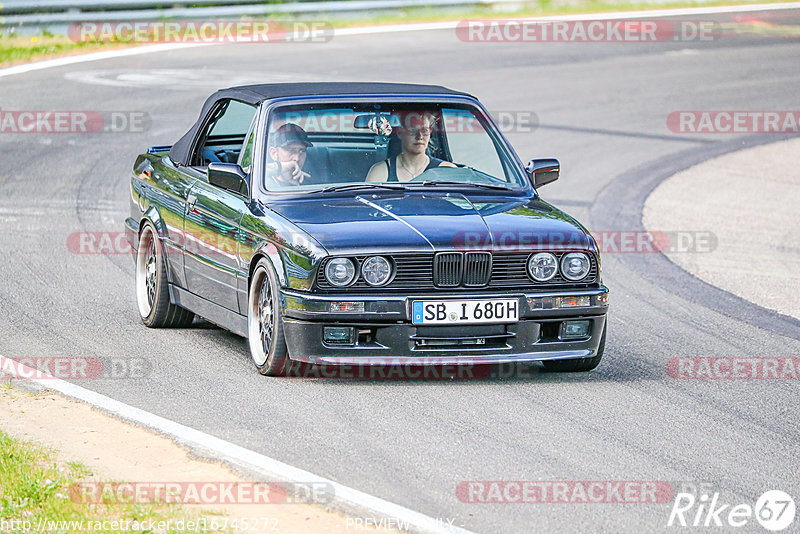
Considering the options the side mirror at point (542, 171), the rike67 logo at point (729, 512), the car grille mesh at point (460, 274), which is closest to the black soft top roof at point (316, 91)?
the side mirror at point (542, 171)

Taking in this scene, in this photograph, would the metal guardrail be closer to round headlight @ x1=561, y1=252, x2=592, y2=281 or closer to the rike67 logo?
round headlight @ x1=561, y1=252, x2=592, y2=281

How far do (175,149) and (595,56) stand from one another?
19.4 meters

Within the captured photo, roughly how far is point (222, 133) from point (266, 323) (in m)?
2.49

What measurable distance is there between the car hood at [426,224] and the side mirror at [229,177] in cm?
33

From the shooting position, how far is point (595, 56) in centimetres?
2858

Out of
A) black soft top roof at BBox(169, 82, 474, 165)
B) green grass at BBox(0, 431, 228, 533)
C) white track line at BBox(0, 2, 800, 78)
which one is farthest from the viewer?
white track line at BBox(0, 2, 800, 78)

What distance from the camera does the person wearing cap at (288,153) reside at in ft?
28.8

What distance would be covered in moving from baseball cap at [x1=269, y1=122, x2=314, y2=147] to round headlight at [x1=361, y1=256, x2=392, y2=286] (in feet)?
4.61

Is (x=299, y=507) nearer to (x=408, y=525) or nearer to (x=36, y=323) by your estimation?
(x=408, y=525)

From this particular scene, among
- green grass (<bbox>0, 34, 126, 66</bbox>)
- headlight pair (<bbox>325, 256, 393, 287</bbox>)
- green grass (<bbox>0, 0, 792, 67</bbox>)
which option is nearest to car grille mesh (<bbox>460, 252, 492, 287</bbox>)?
headlight pair (<bbox>325, 256, 393, 287</bbox>)

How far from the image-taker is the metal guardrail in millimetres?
25578

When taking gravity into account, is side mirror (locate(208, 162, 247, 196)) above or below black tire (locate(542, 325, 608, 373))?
above

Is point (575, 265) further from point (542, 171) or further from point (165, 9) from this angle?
point (165, 9)

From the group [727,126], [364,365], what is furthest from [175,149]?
[727,126]
